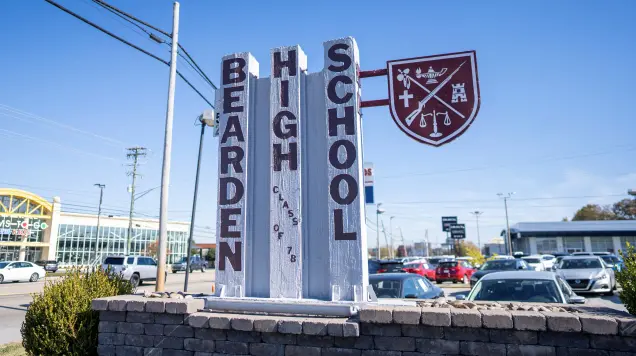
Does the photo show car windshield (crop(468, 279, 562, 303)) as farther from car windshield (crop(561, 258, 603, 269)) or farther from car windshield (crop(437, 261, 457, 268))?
car windshield (crop(437, 261, 457, 268))

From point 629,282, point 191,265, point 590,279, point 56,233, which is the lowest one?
point 191,265

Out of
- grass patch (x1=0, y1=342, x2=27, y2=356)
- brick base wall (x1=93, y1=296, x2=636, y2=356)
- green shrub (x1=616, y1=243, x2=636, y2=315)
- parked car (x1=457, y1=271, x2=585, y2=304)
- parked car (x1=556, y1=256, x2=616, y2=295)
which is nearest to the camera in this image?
brick base wall (x1=93, y1=296, x2=636, y2=356)

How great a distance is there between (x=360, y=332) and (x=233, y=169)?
2576 mm

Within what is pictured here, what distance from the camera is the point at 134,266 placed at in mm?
25312

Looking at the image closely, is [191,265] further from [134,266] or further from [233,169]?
[233,169]

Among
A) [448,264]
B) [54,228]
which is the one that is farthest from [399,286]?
[54,228]

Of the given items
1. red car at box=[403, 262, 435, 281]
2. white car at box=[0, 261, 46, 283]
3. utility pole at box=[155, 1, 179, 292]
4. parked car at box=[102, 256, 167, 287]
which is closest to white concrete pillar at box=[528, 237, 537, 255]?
red car at box=[403, 262, 435, 281]

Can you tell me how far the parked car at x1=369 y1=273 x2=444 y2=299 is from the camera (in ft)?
30.8

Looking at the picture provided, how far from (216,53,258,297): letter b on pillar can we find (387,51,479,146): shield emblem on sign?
193 centimetres

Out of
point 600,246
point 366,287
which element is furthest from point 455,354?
point 600,246

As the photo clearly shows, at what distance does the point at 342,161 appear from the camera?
506 cm

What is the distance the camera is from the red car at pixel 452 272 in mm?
25344

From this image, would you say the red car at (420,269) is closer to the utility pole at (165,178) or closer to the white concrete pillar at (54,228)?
the utility pole at (165,178)

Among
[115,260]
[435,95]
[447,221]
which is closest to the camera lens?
[435,95]
